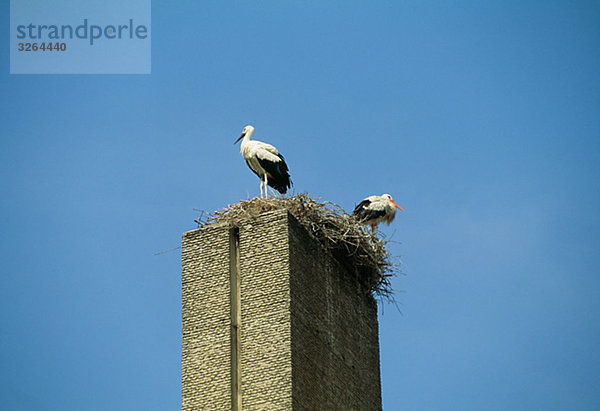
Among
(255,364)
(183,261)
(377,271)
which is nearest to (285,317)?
(255,364)

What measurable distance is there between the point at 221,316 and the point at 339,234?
112 inches

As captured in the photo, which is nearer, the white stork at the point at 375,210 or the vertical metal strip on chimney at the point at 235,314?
the vertical metal strip on chimney at the point at 235,314

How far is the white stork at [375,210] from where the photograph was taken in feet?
75.9

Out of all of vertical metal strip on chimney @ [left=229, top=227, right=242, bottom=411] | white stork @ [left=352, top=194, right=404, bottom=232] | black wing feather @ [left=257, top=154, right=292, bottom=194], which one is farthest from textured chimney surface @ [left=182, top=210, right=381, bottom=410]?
white stork @ [left=352, top=194, right=404, bottom=232]

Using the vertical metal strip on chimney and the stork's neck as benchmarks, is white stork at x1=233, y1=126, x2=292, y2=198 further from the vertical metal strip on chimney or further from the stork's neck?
the vertical metal strip on chimney

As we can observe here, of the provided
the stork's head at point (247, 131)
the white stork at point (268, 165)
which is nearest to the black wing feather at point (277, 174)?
the white stork at point (268, 165)

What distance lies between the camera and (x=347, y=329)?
19.9 meters

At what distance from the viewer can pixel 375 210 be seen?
2323 centimetres

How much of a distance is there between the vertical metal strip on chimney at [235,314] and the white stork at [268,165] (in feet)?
8.00

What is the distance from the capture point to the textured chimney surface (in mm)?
17250

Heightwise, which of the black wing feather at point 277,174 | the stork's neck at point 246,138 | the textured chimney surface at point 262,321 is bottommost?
the textured chimney surface at point 262,321

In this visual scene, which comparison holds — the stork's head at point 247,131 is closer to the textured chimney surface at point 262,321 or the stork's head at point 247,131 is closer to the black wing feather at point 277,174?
the black wing feather at point 277,174

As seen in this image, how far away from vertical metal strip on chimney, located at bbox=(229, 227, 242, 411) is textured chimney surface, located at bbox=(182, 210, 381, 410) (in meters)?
0.02

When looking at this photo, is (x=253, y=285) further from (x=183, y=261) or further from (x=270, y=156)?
(x=270, y=156)
